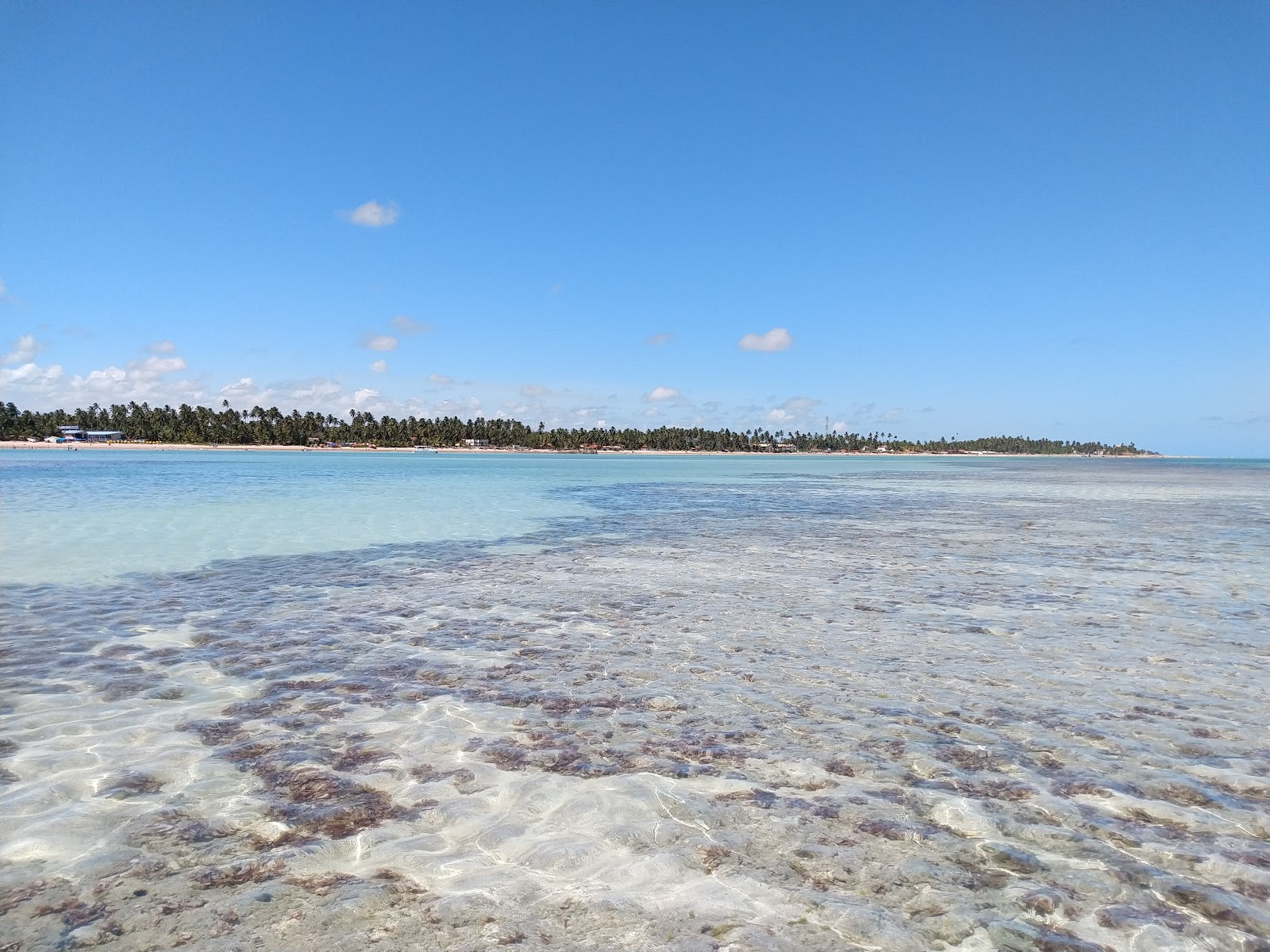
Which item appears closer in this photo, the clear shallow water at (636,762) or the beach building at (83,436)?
the clear shallow water at (636,762)

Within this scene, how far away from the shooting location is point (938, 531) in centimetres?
2150

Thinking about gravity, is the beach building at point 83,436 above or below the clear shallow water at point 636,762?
above

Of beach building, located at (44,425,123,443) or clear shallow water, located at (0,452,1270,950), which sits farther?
beach building, located at (44,425,123,443)

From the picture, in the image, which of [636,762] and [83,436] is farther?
[83,436]

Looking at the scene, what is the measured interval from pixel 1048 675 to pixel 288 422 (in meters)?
209

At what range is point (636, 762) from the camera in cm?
529

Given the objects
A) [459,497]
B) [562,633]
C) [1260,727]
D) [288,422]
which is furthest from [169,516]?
[288,422]

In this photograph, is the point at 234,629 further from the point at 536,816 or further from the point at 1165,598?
the point at 1165,598

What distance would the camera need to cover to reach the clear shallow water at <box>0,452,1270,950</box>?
3.51 m

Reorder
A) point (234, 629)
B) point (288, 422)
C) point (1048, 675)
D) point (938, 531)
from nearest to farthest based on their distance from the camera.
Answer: point (1048, 675) → point (234, 629) → point (938, 531) → point (288, 422)

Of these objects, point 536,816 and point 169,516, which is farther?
point 169,516

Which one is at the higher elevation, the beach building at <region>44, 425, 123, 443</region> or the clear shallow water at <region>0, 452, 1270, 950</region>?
the beach building at <region>44, 425, 123, 443</region>

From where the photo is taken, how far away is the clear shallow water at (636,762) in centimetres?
351

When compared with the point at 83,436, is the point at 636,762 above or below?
below
